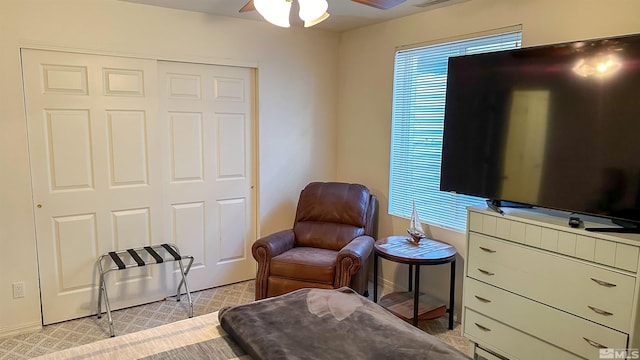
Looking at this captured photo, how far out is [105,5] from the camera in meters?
3.13

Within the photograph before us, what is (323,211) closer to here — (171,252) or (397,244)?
(397,244)

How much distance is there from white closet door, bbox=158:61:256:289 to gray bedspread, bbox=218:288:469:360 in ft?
6.52

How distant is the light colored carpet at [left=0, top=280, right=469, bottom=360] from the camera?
2.86 m

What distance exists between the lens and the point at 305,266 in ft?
10.5

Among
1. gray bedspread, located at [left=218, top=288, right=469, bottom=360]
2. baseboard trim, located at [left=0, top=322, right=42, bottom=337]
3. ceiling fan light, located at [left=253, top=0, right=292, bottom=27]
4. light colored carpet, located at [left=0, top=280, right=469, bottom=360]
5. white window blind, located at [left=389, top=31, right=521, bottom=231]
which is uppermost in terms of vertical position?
ceiling fan light, located at [left=253, top=0, right=292, bottom=27]

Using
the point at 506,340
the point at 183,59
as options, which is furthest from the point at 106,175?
the point at 506,340

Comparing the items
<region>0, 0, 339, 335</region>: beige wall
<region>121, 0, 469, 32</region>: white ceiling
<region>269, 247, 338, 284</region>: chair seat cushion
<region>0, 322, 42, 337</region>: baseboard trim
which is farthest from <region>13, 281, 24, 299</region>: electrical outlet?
<region>121, 0, 469, 32</region>: white ceiling

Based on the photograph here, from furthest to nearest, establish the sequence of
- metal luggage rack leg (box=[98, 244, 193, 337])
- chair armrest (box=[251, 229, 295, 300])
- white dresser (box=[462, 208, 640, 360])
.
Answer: chair armrest (box=[251, 229, 295, 300]) → metal luggage rack leg (box=[98, 244, 193, 337]) → white dresser (box=[462, 208, 640, 360])

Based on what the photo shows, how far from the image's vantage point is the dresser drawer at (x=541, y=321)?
A: 2033mm

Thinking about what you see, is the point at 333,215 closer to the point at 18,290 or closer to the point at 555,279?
the point at 555,279

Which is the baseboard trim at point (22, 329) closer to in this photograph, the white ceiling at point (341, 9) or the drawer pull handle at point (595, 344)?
the white ceiling at point (341, 9)

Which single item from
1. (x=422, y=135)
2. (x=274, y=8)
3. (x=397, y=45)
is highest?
(x=397, y=45)

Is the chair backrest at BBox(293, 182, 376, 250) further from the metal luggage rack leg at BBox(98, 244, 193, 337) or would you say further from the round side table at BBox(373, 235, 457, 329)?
the metal luggage rack leg at BBox(98, 244, 193, 337)

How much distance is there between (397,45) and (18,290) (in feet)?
11.5
